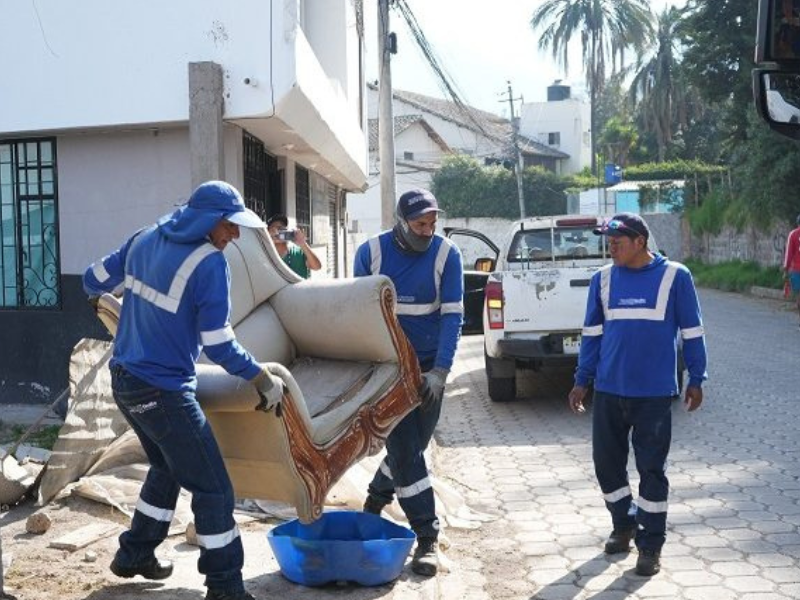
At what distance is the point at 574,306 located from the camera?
10.4 meters

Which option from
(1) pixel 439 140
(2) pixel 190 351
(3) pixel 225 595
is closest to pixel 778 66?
(2) pixel 190 351

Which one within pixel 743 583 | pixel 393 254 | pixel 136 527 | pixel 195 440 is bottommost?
pixel 743 583

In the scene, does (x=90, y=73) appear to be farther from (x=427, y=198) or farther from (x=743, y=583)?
(x=743, y=583)

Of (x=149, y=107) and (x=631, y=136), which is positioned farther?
(x=631, y=136)

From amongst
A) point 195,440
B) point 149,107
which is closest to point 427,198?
point 195,440

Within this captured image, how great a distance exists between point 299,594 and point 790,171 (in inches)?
725

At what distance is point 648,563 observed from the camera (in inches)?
215

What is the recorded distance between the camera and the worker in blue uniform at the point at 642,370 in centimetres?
555

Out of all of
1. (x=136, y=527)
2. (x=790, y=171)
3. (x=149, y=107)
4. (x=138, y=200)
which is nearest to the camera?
(x=136, y=527)

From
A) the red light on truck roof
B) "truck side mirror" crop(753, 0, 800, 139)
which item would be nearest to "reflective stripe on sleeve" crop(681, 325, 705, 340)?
"truck side mirror" crop(753, 0, 800, 139)

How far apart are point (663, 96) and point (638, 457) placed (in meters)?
53.6

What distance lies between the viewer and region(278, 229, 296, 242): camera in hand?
975 cm

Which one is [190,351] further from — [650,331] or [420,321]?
[650,331]

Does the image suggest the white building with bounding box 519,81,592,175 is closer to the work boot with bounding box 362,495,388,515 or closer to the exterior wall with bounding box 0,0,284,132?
the exterior wall with bounding box 0,0,284,132
